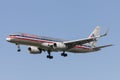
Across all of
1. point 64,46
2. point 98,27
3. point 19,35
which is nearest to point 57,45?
point 64,46

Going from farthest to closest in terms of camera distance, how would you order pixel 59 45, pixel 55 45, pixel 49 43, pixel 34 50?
pixel 34 50
pixel 59 45
pixel 55 45
pixel 49 43

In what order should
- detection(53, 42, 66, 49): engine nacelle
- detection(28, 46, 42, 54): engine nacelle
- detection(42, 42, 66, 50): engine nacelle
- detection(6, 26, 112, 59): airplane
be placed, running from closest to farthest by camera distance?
detection(6, 26, 112, 59): airplane
detection(42, 42, 66, 50): engine nacelle
detection(53, 42, 66, 49): engine nacelle
detection(28, 46, 42, 54): engine nacelle

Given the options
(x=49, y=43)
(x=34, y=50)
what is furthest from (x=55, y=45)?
(x=34, y=50)

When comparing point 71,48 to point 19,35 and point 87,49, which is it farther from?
point 19,35

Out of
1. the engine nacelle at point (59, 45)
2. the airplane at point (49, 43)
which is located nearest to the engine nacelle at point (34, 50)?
the airplane at point (49, 43)

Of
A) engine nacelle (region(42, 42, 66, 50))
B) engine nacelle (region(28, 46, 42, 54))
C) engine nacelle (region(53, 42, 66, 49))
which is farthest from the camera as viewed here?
Result: engine nacelle (region(28, 46, 42, 54))

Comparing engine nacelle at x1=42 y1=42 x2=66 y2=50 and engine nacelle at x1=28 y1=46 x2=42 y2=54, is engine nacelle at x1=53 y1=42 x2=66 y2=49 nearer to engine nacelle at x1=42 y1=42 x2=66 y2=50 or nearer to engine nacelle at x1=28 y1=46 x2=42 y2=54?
engine nacelle at x1=42 y1=42 x2=66 y2=50

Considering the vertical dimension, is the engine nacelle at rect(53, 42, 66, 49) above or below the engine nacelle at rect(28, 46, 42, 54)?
above

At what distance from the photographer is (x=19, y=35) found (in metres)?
102

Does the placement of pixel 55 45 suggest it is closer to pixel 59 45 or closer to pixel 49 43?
pixel 59 45

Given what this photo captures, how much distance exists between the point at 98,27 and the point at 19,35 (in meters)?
37.3

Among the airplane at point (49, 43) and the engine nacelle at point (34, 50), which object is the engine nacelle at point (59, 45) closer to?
the airplane at point (49, 43)

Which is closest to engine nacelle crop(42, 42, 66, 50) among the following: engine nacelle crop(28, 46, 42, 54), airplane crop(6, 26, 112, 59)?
airplane crop(6, 26, 112, 59)

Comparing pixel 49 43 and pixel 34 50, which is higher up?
pixel 49 43
